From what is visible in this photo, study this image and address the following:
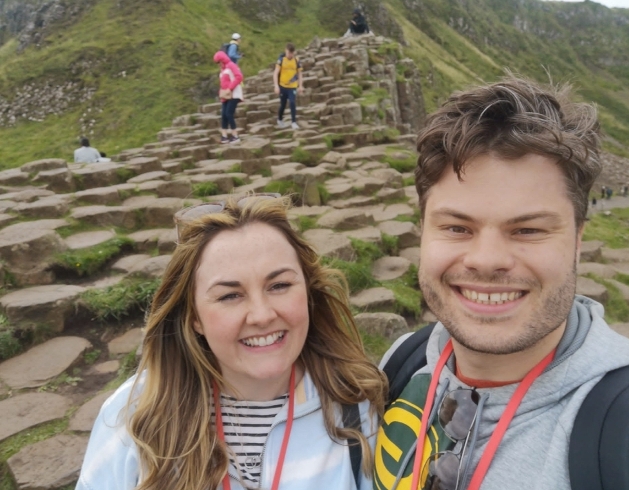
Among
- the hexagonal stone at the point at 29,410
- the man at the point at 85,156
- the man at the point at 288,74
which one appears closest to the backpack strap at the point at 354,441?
the hexagonal stone at the point at 29,410

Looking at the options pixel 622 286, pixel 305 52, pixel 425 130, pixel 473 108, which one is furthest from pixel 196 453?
pixel 305 52

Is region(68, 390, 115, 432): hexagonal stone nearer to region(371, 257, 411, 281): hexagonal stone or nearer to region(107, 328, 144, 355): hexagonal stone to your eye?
region(107, 328, 144, 355): hexagonal stone

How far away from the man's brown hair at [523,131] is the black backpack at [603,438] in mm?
603

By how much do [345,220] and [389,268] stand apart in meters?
1.08

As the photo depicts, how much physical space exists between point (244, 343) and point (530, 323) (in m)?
1.16

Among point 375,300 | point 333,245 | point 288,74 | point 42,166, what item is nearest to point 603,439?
point 375,300

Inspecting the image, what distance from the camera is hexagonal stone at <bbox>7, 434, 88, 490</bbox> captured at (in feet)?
9.69

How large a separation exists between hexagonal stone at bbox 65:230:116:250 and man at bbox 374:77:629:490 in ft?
16.6

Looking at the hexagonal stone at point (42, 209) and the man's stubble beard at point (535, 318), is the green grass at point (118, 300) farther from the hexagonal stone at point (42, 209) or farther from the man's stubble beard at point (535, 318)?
the man's stubble beard at point (535, 318)

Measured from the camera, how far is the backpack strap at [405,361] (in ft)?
7.28

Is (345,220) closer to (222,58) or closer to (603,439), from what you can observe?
(603,439)

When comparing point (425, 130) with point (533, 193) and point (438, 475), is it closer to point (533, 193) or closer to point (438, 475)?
point (533, 193)

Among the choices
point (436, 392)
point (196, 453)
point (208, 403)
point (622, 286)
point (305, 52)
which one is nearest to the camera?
point (436, 392)

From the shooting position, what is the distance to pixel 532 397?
1631 mm
